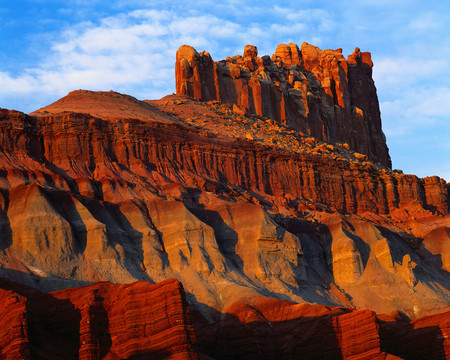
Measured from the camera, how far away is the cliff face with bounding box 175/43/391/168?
370ft

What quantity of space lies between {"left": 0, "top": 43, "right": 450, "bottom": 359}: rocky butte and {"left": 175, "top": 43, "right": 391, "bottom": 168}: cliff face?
1.79 m

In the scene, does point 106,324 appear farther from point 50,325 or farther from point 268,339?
point 268,339

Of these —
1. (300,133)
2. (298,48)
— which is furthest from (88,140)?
(298,48)

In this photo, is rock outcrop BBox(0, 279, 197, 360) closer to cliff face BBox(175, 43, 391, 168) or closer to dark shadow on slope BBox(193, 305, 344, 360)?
dark shadow on slope BBox(193, 305, 344, 360)

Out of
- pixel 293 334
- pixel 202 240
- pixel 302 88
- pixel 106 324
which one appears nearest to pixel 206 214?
pixel 202 240

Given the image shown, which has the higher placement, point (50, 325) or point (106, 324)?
point (50, 325)

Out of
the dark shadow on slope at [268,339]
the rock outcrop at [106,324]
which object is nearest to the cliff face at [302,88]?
the dark shadow on slope at [268,339]

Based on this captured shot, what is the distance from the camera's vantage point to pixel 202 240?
233 ft

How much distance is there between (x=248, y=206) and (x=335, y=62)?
205 ft

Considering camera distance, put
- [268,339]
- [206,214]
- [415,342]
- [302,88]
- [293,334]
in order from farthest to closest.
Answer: [302,88] < [206,214] < [415,342] < [293,334] < [268,339]

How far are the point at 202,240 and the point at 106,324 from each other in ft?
68.7

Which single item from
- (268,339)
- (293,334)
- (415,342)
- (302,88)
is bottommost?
(415,342)

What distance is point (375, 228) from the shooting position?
83.1m

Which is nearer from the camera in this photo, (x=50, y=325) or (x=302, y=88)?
(x=50, y=325)
